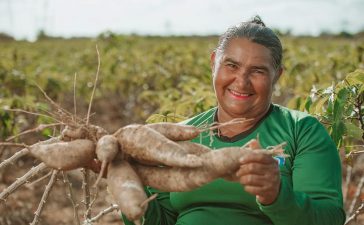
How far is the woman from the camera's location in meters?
1.64

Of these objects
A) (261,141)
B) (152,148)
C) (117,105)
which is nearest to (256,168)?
(152,148)

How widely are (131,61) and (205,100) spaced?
17.7ft

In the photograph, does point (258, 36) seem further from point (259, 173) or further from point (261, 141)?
point (259, 173)

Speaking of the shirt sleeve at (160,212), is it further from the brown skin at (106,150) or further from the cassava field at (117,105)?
the brown skin at (106,150)

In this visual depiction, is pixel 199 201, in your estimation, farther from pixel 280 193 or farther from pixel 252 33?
pixel 252 33

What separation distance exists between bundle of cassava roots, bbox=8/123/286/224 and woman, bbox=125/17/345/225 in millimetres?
230

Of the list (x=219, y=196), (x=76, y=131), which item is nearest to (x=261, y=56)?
(x=219, y=196)

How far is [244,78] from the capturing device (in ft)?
5.93

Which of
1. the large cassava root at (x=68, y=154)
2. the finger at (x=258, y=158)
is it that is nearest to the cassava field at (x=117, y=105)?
the large cassava root at (x=68, y=154)

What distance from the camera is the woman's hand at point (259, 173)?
135 centimetres

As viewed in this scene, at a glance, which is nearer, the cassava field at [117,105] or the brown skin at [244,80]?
the brown skin at [244,80]

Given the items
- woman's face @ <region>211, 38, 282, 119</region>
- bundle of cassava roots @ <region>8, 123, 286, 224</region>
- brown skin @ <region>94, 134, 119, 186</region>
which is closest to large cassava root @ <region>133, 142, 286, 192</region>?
bundle of cassava roots @ <region>8, 123, 286, 224</region>

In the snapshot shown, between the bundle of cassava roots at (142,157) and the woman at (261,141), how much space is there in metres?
0.23

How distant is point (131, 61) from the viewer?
833cm
